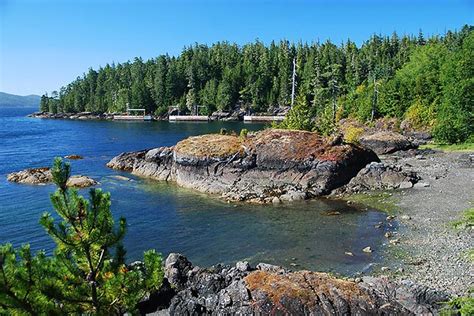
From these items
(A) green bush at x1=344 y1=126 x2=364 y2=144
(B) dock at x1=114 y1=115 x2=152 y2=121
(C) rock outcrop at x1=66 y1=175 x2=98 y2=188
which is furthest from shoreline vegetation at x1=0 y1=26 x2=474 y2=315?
(B) dock at x1=114 y1=115 x2=152 y2=121

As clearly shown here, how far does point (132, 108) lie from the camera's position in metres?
175

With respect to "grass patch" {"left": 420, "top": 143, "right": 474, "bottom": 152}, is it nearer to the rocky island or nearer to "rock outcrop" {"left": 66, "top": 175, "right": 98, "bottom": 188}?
the rocky island

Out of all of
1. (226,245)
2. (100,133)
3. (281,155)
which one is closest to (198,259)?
(226,245)

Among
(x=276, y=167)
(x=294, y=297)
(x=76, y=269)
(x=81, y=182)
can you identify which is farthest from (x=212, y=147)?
(x=76, y=269)

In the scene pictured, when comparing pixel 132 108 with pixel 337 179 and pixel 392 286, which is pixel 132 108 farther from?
pixel 392 286

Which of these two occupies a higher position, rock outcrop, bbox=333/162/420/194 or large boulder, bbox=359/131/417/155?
large boulder, bbox=359/131/417/155

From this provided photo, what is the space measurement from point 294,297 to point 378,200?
2522 cm

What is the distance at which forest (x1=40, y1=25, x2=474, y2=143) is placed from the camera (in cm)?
9869

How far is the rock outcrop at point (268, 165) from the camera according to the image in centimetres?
4538

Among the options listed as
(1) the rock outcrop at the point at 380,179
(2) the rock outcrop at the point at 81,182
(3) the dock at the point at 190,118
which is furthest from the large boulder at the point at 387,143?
(3) the dock at the point at 190,118

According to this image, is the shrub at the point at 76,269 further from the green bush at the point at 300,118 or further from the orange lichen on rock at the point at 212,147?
the green bush at the point at 300,118

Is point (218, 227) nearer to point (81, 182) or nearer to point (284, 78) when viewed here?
point (81, 182)

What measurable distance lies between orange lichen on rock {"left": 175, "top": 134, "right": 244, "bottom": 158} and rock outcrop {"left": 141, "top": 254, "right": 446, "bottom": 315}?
98.4ft

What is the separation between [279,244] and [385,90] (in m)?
74.3
